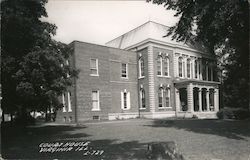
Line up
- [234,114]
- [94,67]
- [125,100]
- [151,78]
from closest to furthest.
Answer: [94,67]
[234,114]
[151,78]
[125,100]

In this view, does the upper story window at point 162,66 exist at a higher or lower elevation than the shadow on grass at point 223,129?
higher

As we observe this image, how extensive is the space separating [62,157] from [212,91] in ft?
108

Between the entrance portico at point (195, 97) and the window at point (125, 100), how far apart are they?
6.54 m

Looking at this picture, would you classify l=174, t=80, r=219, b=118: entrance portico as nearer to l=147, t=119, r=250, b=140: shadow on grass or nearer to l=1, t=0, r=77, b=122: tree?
l=147, t=119, r=250, b=140: shadow on grass

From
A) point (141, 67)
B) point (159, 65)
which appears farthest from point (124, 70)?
point (159, 65)

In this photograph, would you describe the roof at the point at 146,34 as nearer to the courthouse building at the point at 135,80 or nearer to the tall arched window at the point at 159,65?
the courthouse building at the point at 135,80

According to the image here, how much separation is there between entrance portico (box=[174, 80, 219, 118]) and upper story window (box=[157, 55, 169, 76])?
6.57 feet

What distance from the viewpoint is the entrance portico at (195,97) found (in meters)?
33.6

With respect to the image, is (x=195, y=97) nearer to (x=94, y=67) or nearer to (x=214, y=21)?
(x=94, y=67)

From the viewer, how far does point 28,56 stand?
13.0m

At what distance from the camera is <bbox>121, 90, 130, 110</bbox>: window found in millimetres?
32019

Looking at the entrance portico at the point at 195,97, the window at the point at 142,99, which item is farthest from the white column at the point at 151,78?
the entrance portico at the point at 195,97

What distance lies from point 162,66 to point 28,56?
22.8m

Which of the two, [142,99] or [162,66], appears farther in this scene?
[162,66]
